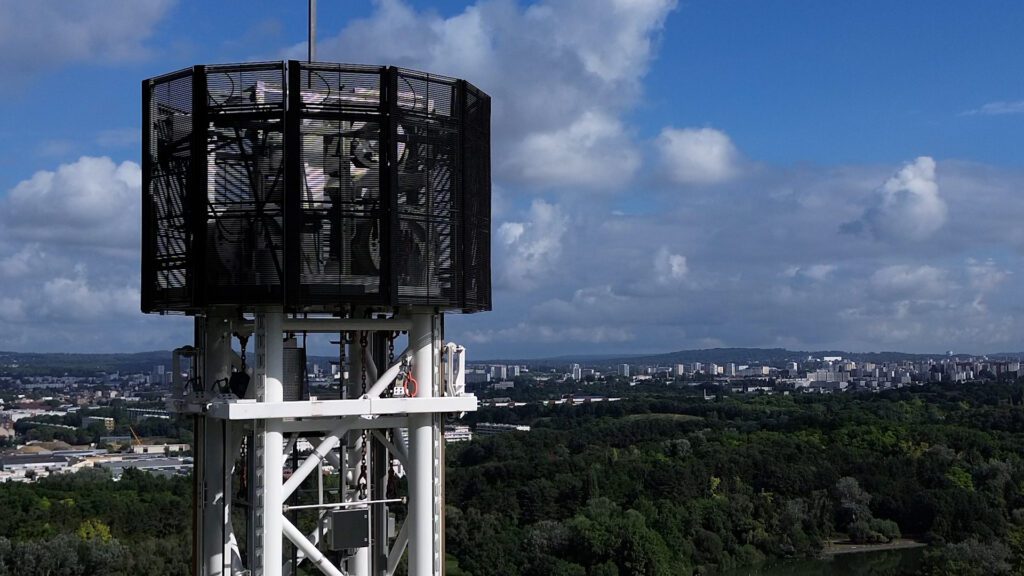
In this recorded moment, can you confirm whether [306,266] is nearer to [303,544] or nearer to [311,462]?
[311,462]

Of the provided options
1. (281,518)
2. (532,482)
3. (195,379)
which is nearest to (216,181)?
(195,379)

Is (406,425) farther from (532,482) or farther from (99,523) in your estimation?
(532,482)

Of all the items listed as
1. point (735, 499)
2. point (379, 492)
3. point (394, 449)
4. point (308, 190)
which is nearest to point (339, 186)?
point (308, 190)

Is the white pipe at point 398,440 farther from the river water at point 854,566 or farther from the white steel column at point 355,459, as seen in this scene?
the river water at point 854,566

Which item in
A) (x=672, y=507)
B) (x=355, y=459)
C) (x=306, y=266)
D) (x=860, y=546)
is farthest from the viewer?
(x=860, y=546)

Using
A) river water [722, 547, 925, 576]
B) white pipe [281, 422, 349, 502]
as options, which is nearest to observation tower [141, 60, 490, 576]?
white pipe [281, 422, 349, 502]

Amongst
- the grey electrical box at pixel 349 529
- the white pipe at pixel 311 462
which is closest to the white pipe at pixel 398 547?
the grey electrical box at pixel 349 529

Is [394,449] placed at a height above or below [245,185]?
below

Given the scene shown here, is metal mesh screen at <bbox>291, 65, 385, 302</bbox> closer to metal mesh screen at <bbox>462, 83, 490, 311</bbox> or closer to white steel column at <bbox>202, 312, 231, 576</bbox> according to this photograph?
metal mesh screen at <bbox>462, 83, 490, 311</bbox>
